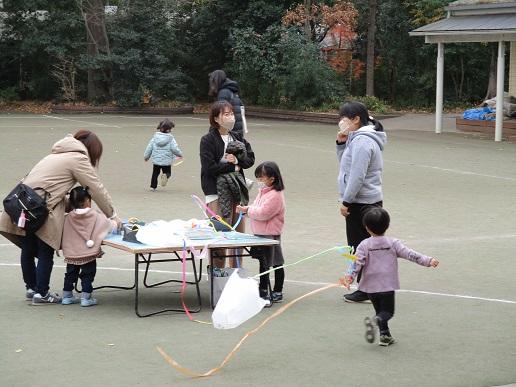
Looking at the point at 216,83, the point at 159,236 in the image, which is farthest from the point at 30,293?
the point at 216,83

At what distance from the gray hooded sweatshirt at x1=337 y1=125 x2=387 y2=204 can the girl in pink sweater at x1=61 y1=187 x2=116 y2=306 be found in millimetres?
2086

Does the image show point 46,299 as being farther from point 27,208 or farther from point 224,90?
point 224,90

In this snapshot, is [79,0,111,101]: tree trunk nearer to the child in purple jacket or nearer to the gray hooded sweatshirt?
the gray hooded sweatshirt

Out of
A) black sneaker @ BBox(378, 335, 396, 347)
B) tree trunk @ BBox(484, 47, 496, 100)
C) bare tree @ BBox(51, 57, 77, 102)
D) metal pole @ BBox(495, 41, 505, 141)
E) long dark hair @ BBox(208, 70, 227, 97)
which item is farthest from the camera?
bare tree @ BBox(51, 57, 77, 102)

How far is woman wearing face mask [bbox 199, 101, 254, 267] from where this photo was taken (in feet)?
31.4

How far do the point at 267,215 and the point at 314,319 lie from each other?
1.02m

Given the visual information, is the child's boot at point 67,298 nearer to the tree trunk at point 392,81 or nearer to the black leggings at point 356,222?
the black leggings at point 356,222

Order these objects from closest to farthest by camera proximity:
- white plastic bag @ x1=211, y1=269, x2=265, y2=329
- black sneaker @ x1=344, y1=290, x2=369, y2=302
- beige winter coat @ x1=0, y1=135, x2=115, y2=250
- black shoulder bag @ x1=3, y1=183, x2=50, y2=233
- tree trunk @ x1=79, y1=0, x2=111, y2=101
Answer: white plastic bag @ x1=211, y1=269, x2=265, y2=329
black shoulder bag @ x1=3, y1=183, x2=50, y2=233
beige winter coat @ x1=0, y1=135, x2=115, y2=250
black sneaker @ x1=344, y1=290, x2=369, y2=302
tree trunk @ x1=79, y1=0, x2=111, y2=101

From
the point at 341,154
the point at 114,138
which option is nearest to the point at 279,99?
the point at 114,138

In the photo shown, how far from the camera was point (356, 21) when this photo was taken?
127 feet

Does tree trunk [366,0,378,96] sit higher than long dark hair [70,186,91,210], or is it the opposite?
tree trunk [366,0,378,96]

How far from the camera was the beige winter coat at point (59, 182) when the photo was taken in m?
8.74

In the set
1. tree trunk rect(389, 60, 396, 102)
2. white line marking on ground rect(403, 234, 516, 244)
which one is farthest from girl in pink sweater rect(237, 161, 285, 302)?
tree trunk rect(389, 60, 396, 102)

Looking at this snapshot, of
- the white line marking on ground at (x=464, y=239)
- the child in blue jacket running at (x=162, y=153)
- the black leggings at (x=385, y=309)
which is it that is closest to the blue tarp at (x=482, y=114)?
the child in blue jacket running at (x=162, y=153)
